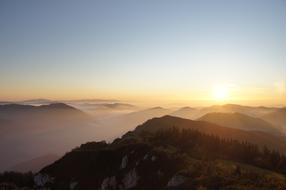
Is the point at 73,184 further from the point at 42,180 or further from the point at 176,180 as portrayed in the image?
the point at 176,180

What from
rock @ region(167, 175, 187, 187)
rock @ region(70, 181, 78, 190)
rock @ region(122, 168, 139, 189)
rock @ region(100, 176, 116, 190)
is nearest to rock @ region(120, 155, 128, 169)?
rock @ region(100, 176, 116, 190)

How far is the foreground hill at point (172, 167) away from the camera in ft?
228

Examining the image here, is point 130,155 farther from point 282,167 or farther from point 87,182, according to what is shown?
point 282,167

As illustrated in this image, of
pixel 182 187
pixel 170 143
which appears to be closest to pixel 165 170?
pixel 182 187

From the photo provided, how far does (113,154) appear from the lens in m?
122

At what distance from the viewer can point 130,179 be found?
98250 mm

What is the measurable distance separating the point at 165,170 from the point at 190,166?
9259mm

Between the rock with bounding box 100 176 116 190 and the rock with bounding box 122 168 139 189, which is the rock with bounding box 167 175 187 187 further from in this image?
the rock with bounding box 100 176 116 190

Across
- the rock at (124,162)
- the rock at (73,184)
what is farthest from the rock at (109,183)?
the rock at (73,184)

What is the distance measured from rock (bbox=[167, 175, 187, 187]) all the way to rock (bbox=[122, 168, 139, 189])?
1950 centimetres

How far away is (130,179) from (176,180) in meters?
26.3

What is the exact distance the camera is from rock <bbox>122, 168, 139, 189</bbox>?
94.6 metres

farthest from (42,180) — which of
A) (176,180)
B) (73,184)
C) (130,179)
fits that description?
(176,180)

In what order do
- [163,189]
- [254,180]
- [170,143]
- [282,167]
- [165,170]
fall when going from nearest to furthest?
[254,180]
[163,189]
[165,170]
[282,167]
[170,143]
